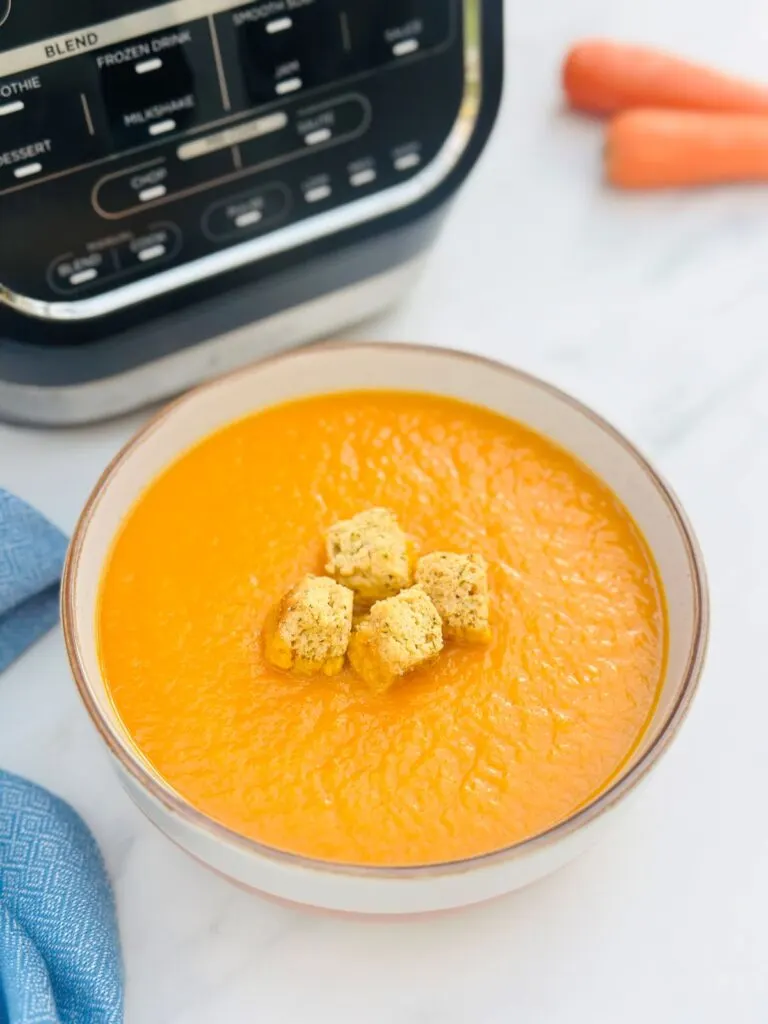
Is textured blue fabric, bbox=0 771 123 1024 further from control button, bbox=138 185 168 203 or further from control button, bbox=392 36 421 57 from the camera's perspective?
control button, bbox=392 36 421 57

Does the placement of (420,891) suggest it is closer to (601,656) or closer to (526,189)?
(601,656)

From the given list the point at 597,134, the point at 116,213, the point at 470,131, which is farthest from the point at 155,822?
the point at 597,134

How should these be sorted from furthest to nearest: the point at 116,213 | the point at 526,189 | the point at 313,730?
the point at 526,189 → the point at 116,213 → the point at 313,730

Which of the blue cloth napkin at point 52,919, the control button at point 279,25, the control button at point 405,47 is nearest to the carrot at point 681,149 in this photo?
the control button at point 405,47

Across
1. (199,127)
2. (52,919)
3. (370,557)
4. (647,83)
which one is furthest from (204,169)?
(647,83)

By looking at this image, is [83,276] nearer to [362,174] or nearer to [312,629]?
[362,174]

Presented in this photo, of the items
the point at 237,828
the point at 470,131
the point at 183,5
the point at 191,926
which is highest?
the point at 183,5

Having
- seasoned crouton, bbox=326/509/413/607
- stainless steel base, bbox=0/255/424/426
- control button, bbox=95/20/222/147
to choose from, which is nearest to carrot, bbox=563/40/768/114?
stainless steel base, bbox=0/255/424/426
